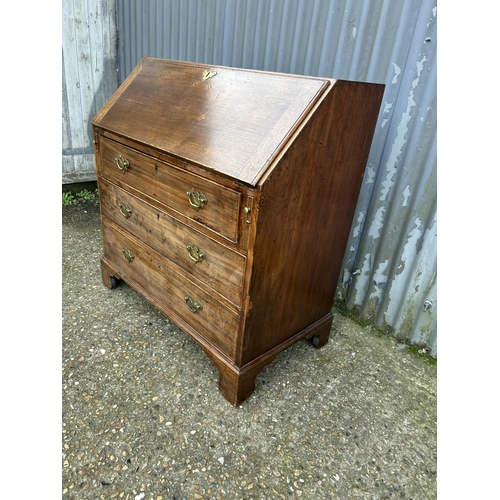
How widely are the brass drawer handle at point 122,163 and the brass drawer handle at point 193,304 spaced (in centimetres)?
78

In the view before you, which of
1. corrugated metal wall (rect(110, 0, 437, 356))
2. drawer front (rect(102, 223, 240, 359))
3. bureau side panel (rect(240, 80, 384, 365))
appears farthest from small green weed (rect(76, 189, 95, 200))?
bureau side panel (rect(240, 80, 384, 365))

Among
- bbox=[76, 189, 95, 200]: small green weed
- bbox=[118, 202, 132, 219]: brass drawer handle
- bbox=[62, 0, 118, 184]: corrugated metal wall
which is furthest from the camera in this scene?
bbox=[76, 189, 95, 200]: small green weed

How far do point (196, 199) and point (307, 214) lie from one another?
1.65 feet

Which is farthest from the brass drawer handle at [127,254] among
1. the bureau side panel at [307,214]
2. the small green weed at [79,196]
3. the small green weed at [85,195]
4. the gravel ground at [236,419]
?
the small green weed at [85,195]

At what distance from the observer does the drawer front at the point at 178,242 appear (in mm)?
1727

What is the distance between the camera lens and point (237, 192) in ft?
4.99

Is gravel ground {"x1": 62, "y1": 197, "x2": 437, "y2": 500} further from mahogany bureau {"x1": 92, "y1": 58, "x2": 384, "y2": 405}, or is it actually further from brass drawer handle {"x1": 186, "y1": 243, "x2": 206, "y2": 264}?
brass drawer handle {"x1": 186, "y1": 243, "x2": 206, "y2": 264}

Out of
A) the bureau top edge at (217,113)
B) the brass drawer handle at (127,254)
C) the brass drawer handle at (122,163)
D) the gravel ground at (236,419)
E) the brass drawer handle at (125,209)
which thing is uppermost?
the bureau top edge at (217,113)

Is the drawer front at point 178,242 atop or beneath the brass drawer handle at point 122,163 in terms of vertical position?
beneath

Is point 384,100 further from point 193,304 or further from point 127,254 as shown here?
point 127,254

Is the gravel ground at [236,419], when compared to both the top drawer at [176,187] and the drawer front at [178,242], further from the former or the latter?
the top drawer at [176,187]

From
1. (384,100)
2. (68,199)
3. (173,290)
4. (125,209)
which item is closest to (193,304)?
(173,290)

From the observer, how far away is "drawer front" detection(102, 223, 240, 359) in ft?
6.17

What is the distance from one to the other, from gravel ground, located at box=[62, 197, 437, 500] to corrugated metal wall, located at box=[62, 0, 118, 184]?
2174 mm
